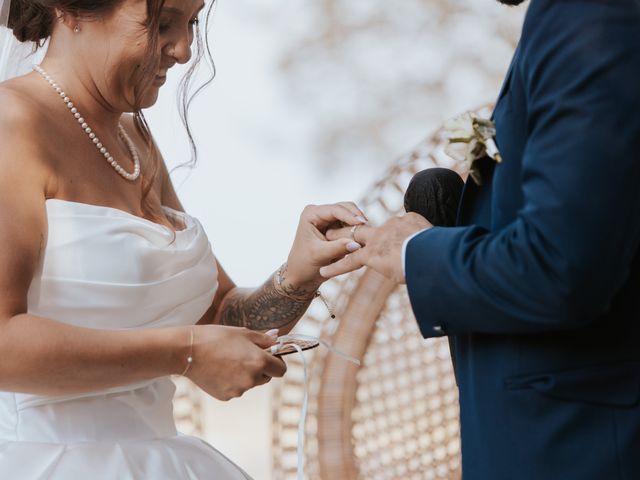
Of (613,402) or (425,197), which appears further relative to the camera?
(425,197)

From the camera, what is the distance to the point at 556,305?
1.08 m

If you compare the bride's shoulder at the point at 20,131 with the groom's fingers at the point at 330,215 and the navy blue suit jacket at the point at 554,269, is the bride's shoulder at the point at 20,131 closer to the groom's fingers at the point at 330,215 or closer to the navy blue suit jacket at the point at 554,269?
the groom's fingers at the point at 330,215

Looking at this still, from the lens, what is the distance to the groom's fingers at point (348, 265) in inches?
51.9

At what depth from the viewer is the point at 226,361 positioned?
4.69ft

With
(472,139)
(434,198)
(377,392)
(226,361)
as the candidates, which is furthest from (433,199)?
(377,392)

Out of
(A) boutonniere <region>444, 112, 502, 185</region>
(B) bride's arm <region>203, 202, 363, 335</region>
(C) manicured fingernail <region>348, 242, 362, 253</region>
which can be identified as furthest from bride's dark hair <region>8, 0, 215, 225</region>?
(A) boutonniere <region>444, 112, 502, 185</region>

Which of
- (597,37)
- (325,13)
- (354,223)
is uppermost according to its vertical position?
(597,37)

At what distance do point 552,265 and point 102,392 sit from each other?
75 cm

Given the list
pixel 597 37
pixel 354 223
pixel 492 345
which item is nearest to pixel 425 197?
pixel 354 223

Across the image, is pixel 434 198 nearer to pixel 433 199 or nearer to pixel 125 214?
pixel 433 199

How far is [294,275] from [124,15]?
52 centimetres

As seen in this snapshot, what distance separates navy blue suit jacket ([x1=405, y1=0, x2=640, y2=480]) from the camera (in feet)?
3.43

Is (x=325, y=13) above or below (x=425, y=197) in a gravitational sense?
below

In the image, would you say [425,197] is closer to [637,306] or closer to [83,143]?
[637,306]
